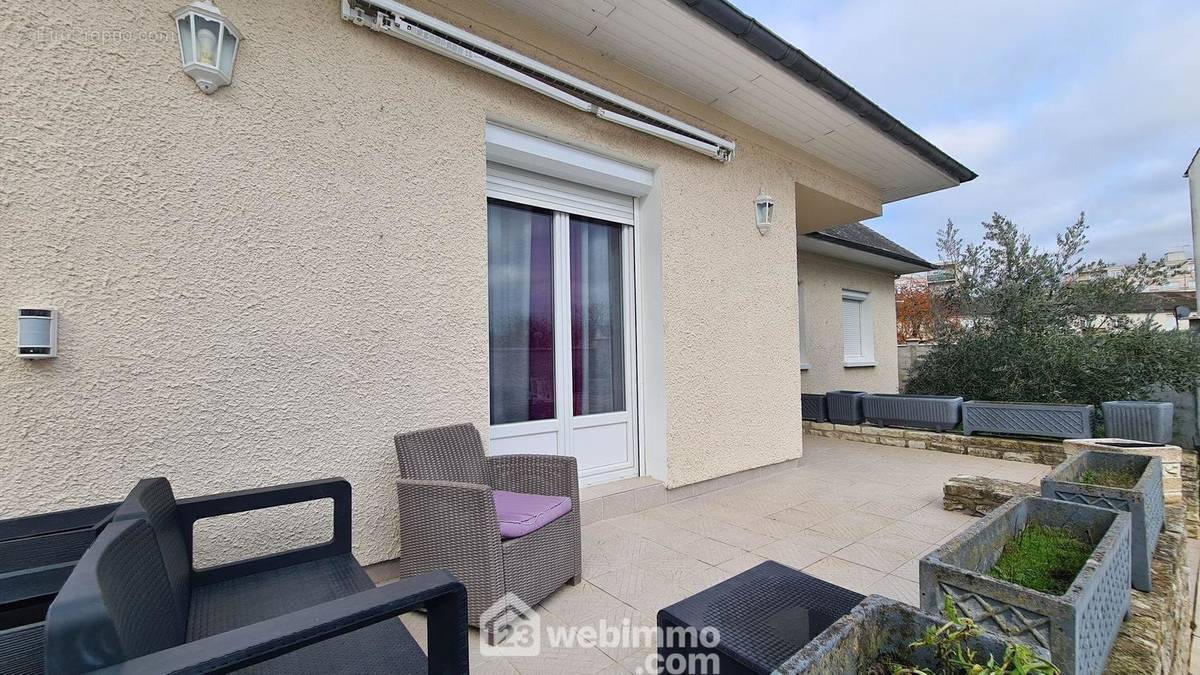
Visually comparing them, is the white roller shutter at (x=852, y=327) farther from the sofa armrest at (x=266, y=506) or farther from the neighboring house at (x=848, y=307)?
the sofa armrest at (x=266, y=506)

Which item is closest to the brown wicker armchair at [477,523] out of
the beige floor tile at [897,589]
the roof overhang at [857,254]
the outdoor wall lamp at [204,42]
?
the beige floor tile at [897,589]

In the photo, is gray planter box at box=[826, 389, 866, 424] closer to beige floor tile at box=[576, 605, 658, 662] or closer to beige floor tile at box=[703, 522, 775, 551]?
beige floor tile at box=[703, 522, 775, 551]

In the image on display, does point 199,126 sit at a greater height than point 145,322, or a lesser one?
greater

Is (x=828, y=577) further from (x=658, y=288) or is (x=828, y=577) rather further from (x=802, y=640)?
(x=658, y=288)

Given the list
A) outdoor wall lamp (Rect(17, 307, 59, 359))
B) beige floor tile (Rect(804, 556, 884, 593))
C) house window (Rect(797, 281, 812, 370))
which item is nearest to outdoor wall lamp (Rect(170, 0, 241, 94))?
outdoor wall lamp (Rect(17, 307, 59, 359))

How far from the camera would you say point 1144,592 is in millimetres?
2469

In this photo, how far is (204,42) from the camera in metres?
2.79

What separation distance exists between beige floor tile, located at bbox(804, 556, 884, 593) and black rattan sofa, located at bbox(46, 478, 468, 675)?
114 inches

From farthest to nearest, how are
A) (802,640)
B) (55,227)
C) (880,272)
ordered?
(880,272) → (55,227) → (802,640)

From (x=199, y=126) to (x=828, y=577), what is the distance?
5.05 metres

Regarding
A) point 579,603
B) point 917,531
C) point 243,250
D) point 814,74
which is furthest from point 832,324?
point 243,250

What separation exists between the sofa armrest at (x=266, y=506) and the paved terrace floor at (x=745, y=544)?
0.80 meters

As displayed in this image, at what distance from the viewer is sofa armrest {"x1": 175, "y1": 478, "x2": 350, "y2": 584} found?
2.29 meters

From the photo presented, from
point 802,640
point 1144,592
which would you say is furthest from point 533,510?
point 1144,592
